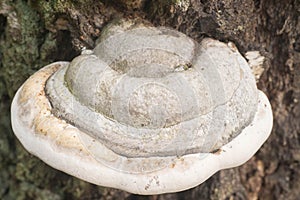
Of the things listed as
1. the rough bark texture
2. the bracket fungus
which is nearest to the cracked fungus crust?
the bracket fungus

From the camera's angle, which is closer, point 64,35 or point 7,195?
point 64,35

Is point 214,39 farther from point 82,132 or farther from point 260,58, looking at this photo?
point 82,132

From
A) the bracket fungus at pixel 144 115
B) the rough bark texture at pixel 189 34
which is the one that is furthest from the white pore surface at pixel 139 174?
the rough bark texture at pixel 189 34

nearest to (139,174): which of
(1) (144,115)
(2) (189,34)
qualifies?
(1) (144,115)

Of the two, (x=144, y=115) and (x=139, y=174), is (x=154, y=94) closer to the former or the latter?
(x=144, y=115)

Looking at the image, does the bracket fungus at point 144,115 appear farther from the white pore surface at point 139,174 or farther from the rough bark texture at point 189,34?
the rough bark texture at point 189,34

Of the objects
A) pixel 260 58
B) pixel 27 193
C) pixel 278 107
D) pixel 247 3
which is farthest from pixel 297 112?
pixel 27 193

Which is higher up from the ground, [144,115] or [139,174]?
[144,115]
